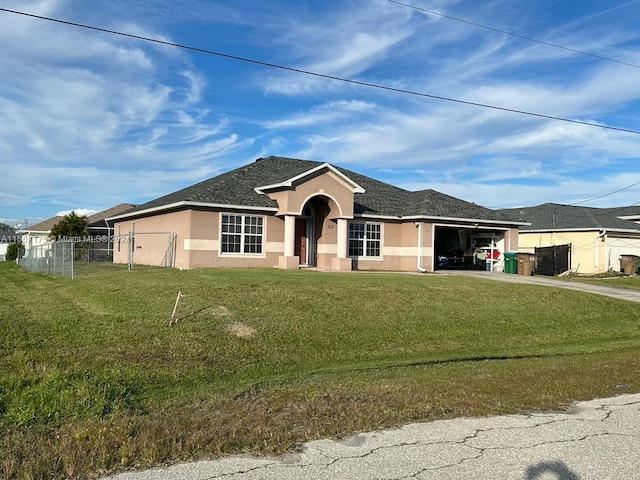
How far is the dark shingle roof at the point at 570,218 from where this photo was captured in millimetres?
36219

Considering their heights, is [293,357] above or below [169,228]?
below

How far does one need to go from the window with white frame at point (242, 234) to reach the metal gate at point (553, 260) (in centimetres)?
1724

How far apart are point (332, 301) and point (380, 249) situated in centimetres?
1318

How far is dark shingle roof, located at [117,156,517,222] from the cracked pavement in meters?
19.4

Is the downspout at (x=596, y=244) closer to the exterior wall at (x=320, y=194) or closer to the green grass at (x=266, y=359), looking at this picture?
the green grass at (x=266, y=359)

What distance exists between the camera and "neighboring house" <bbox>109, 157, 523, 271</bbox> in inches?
981

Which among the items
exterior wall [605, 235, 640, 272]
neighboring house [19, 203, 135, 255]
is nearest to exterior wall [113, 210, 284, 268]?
exterior wall [605, 235, 640, 272]

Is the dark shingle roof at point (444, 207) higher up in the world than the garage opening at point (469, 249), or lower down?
higher up

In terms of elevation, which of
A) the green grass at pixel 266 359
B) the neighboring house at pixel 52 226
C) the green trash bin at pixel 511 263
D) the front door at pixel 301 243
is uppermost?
the neighboring house at pixel 52 226

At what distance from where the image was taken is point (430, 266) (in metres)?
29.3

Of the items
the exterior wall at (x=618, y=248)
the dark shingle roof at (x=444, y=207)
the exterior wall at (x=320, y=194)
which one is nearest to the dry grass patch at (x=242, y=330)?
the exterior wall at (x=320, y=194)

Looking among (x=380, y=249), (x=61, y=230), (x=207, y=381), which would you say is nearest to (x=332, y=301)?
(x=207, y=381)

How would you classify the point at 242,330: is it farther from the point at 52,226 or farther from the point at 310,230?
the point at 52,226

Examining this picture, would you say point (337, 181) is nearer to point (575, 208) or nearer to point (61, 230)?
point (575, 208)
